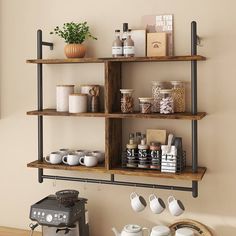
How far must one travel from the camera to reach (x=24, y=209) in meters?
2.79

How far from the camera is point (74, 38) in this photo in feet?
8.01

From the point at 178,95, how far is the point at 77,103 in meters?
0.59

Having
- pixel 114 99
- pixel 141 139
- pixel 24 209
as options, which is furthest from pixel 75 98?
pixel 24 209

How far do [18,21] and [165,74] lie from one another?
1050mm

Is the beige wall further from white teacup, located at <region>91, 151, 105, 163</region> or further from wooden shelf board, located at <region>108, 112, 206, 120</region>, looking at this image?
wooden shelf board, located at <region>108, 112, 206, 120</region>

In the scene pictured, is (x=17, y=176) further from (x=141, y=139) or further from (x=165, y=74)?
(x=165, y=74)

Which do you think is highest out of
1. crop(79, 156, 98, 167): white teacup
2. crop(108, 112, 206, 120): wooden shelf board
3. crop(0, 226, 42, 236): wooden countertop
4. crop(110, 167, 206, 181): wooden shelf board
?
crop(108, 112, 206, 120): wooden shelf board

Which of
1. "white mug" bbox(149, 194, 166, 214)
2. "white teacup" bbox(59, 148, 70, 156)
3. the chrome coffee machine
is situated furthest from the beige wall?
the chrome coffee machine

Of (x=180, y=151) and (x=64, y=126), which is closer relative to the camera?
(x=180, y=151)

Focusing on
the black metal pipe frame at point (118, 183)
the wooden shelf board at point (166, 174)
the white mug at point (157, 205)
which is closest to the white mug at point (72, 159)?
the black metal pipe frame at point (118, 183)

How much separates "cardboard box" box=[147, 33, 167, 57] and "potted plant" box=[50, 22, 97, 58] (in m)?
0.37

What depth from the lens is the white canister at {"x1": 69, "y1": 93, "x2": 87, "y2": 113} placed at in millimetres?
2398

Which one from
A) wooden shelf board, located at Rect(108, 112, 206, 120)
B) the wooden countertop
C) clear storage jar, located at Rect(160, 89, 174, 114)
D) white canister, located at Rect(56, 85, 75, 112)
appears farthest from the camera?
the wooden countertop

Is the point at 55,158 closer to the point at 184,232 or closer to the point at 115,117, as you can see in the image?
the point at 115,117
